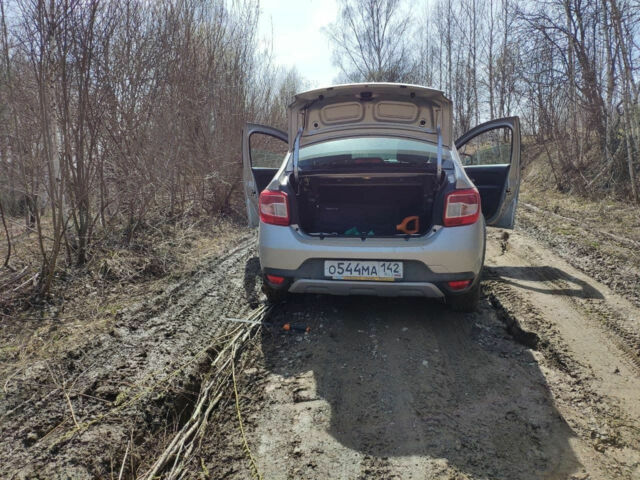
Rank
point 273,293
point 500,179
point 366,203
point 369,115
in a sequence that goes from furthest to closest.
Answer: point 500,179
point 366,203
point 369,115
point 273,293

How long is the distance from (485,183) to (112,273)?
4328 mm

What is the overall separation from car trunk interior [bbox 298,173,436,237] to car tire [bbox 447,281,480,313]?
0.66 m

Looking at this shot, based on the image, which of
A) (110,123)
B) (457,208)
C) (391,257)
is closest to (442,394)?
(391,257)

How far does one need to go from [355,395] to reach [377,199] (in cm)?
249

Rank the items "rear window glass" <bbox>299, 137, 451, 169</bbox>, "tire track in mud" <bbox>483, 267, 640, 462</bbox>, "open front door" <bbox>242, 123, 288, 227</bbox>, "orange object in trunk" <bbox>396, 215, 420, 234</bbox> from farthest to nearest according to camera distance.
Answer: "open front door" <bbox>242, 123, 288, 227</bbox> → "rear window glass" <bbox>299, 137, 451, 169</bbox> → "orange object in trunk" <bbox>396, 215, 420, 234</bbox> → "tire track in mud" <bbox>483, 267, 640, 462</bbox>

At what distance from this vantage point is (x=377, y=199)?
455 cm

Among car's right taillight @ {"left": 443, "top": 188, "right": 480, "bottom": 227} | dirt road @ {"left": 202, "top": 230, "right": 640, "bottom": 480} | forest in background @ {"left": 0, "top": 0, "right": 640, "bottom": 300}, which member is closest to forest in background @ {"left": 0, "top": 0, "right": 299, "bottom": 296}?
forest in background @ {"left": 0, "top": 0, "right": 640, "bottom": 300}

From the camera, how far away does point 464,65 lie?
83.4ft

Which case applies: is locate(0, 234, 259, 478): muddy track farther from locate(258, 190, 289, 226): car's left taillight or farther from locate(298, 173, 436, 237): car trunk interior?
locate(298, 173, 436, 237): car trunk interior

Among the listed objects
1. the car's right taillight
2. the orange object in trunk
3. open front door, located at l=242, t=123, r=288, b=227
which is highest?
open front door, located at l=242, t=123, r=288, b=227

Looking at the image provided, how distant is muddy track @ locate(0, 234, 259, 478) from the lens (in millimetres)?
1977

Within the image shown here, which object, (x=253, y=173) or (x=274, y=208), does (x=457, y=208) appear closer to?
(x=274, y=208)

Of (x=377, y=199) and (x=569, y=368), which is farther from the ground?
(x=377, y=199)

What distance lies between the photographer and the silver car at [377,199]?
3111 mm
